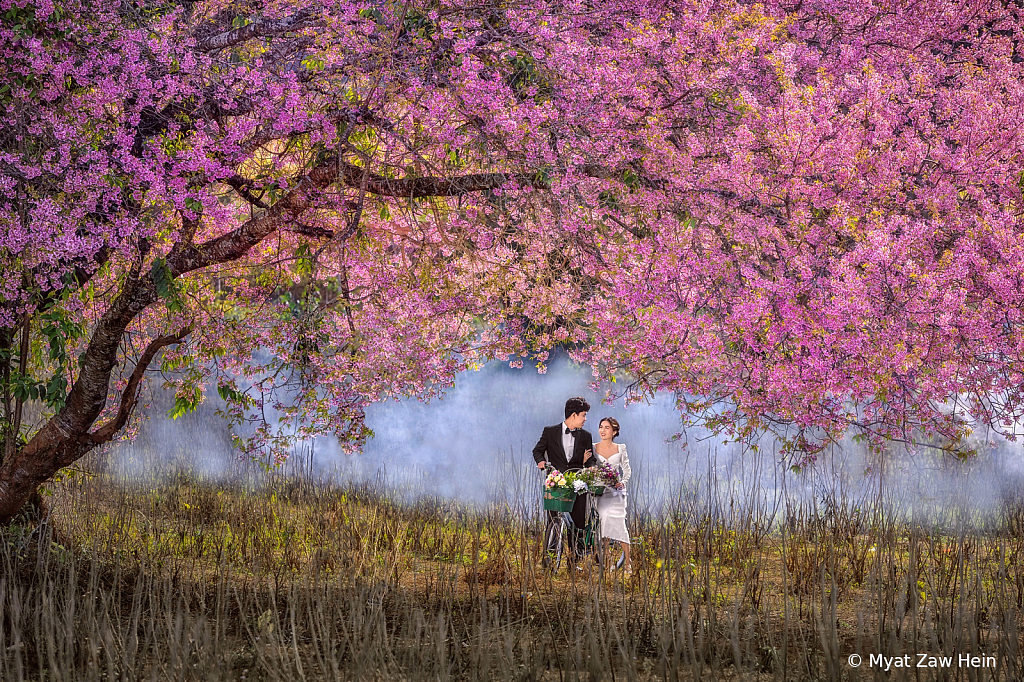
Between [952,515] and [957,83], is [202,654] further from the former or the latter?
[952,515]

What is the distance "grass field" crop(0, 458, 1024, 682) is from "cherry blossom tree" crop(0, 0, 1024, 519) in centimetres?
91

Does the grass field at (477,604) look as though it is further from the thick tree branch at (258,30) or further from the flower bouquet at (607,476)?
the thick tree branch at (258,30)

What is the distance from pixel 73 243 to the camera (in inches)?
164

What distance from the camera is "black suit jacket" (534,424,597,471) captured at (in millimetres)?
6484

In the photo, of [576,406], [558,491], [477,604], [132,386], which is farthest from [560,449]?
[132,386]

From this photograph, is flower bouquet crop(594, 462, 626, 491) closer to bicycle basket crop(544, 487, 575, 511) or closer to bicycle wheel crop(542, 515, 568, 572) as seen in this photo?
bicycle basket crop(544, 487, 575, 511)

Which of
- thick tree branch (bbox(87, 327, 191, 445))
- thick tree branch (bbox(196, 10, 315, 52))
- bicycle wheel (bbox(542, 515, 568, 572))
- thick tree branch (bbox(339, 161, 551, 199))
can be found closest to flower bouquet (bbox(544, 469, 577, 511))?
bicycle wheel (bbox(542, 515, 568, 572))

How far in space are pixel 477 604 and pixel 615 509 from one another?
4.60 feet

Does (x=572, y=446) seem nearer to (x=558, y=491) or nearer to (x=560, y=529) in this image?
(x=558, y=491)

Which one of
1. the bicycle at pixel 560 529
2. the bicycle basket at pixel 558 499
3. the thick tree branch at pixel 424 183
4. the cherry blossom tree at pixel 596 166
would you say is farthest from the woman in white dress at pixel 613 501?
the thick tree branch at pixel 424 183

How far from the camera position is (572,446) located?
656cm

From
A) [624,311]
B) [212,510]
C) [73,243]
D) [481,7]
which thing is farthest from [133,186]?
[212,510]

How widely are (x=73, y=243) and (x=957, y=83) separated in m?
5.38

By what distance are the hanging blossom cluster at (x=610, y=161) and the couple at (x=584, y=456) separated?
0.77 metres
